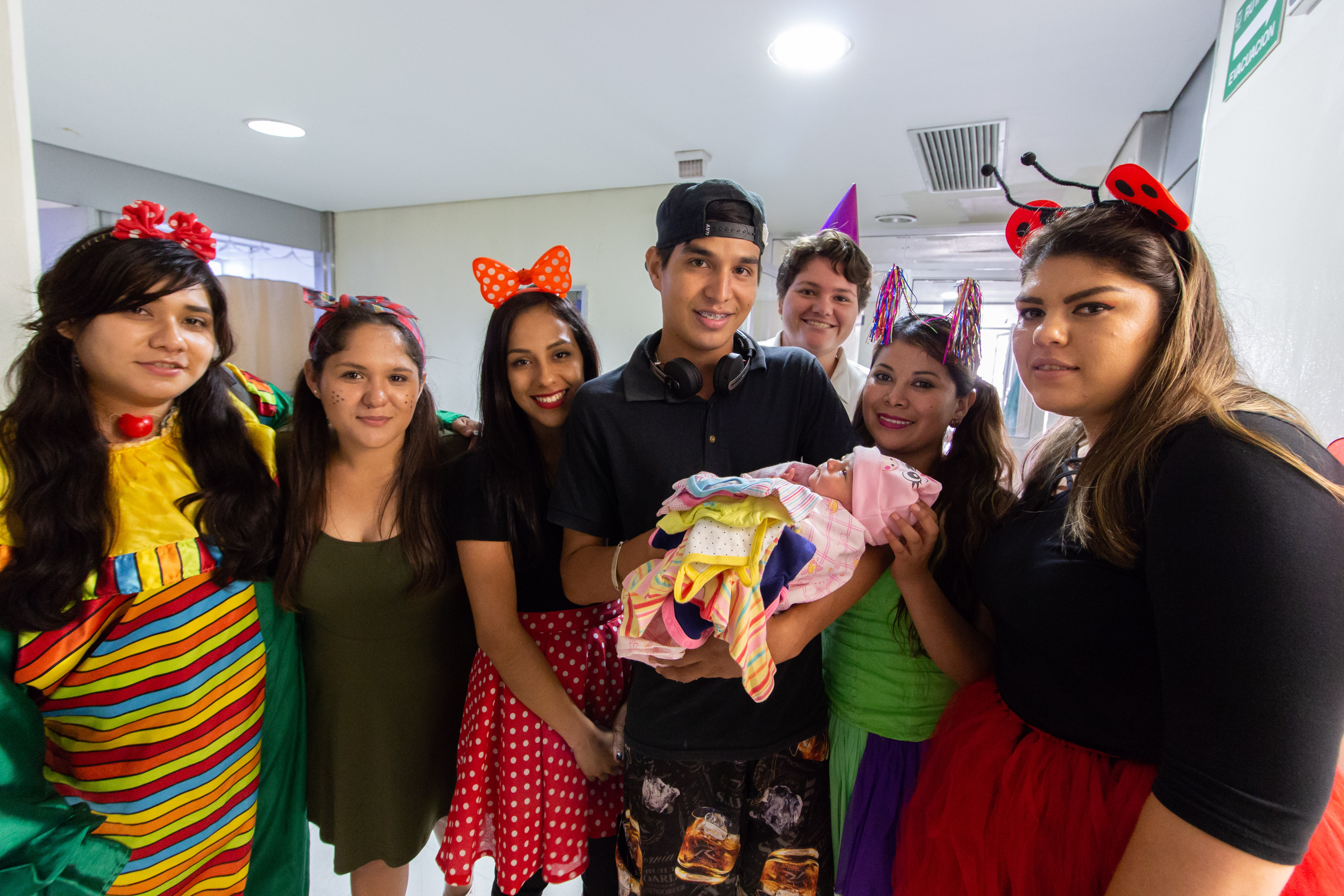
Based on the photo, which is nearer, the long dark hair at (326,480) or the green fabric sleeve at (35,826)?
the green fabric sleeve at (35,826)

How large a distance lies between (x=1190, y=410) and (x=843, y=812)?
3.26 ft

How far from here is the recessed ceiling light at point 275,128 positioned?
10.4 feet

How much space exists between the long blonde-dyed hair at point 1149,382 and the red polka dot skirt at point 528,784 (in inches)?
43.4

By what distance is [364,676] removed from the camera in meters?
1.46

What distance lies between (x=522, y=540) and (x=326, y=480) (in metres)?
0.52

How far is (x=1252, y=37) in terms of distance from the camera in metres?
1.48

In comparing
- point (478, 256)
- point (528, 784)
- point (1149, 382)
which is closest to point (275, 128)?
point (478, 256)

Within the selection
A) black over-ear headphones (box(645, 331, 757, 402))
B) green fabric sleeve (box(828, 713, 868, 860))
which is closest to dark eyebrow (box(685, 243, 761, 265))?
black over-ear headphones (box(645, 331, 757, 402))

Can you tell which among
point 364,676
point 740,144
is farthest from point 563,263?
point 740,144

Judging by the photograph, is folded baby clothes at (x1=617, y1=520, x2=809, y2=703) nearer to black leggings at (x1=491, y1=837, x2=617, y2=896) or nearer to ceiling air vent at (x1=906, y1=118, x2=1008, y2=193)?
black leggings at (x1=491, y1=837, x2=617, y2=896)

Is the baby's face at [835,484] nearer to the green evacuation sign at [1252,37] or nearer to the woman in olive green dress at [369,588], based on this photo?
the woman in olive green dress at [369,588]

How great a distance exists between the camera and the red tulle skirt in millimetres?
842

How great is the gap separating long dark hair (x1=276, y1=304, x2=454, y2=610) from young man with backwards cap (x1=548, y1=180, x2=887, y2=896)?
424 mm

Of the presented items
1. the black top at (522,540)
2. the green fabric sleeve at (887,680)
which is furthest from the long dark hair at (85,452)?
the green fabric sleeve at (887,680)
